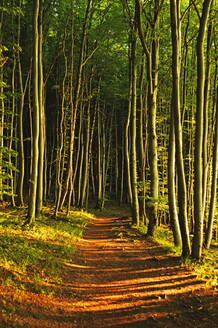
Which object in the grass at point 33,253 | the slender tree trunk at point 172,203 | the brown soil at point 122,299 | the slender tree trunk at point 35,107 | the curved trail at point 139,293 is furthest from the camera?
Result: the slender tree trunk at point 35,107

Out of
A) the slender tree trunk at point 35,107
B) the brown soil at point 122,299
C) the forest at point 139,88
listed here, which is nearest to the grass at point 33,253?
the brown soil at point 122,299

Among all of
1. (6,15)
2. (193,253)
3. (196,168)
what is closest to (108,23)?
(6,15)

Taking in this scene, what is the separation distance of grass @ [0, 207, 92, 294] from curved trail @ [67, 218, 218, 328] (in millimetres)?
711

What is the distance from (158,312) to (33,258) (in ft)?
12.1

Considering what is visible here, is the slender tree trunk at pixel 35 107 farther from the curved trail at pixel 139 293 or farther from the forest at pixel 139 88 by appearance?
the curved trail at pixel 139 293

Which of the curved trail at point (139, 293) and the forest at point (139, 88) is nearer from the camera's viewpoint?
the curved trail at point (139, 293)

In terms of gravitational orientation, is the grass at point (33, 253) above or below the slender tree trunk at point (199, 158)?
below

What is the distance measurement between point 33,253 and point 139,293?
3.29 m

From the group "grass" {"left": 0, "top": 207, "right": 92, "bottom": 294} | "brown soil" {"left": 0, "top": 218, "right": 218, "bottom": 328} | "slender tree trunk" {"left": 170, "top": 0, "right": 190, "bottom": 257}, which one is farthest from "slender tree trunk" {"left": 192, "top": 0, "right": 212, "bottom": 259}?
"grass" {"left": 0, "top": 207, "right": 92, "bottom": 294}

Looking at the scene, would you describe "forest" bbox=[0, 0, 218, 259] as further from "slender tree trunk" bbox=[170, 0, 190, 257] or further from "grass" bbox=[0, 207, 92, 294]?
"grass" bbox=[0, 207, 92, 294]

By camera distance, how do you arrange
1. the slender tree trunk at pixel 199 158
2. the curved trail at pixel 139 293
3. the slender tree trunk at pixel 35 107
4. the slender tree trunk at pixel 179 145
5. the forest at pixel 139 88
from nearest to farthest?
the curved trail at pixel 139 293, the slender tree trunk at pixel 199 158, the slender tree trunk at pixel 179 145, the forest at pixel 139 88, the slender tree trunk at pixel 35 107

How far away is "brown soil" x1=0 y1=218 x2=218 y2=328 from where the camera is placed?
15.5ft

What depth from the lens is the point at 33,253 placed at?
7.42 metres

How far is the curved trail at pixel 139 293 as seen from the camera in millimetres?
4855
